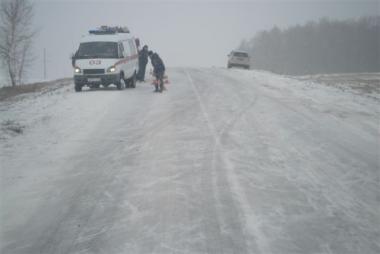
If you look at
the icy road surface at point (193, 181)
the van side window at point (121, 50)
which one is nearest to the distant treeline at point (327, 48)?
the van side window at point (121, 50)

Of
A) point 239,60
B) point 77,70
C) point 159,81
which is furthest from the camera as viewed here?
point 239,60

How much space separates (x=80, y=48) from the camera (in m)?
19.8

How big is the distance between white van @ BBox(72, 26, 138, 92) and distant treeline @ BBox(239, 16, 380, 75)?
83.3 m

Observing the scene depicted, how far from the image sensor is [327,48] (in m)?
108

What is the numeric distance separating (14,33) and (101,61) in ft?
85.8

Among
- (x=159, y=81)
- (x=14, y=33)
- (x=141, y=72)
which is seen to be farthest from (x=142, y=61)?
(x=14, y=33)

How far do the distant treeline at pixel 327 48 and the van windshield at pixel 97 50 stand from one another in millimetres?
83791

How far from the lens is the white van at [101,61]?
19391 millimetres

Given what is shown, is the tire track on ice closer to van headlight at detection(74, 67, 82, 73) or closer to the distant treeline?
van headlight at detection(74, 67, 82, 73)

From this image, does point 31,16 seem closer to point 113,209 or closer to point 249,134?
point 249,134

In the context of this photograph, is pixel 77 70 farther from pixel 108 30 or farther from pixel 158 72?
pixel 158 72

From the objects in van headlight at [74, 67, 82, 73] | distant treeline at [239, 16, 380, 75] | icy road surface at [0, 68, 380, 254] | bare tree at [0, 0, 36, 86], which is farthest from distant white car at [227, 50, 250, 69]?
distant treeline at [239, 16, 380, 75]

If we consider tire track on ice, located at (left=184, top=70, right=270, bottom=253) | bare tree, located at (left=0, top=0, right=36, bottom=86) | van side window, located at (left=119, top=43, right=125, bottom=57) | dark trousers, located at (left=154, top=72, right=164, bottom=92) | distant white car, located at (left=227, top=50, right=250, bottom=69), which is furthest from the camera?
bare tree, located at (left=0, top=0, right=36, bottom=86)

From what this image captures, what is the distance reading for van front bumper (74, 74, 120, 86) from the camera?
19.4 meters
